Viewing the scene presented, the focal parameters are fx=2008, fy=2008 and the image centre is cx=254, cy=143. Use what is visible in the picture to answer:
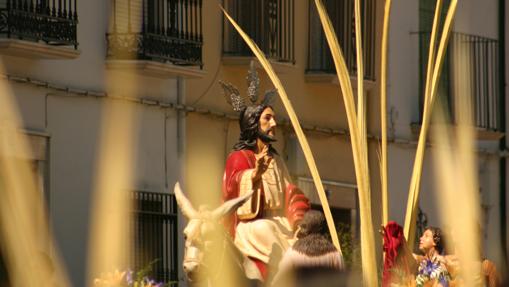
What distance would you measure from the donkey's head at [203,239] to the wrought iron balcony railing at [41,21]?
661 cm

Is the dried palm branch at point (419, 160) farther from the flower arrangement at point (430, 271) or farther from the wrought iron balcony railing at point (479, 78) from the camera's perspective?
the wrought iron balcony railing at point (479, 78)

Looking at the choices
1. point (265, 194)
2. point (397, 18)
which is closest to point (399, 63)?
point (397, 18)

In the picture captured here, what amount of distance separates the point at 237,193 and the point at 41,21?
5.13 metres

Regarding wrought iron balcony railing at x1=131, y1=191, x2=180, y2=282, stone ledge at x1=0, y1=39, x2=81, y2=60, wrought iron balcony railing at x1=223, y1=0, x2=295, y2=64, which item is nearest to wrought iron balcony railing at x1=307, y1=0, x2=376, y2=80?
wrought iron balcony railing at x1=223, y1=0, x2=295, y2=64

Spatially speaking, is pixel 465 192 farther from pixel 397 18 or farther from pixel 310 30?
pixel 397 18

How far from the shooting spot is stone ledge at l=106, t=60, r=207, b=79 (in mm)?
17812

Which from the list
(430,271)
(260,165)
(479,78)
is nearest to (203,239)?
(430,271)

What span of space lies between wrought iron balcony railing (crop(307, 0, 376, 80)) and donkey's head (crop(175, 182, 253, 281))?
12.6 meters

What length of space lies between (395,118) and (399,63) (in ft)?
2.28

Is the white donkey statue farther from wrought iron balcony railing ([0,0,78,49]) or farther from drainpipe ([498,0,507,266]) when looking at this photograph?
drainpipe ([498,0,507,266])

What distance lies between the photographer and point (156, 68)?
59.2 feet

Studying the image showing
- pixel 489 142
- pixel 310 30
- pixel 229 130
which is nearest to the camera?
pixel 229 130

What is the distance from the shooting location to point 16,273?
13.6 feet

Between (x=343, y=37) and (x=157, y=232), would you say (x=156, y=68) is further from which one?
(x=343, y=37)
